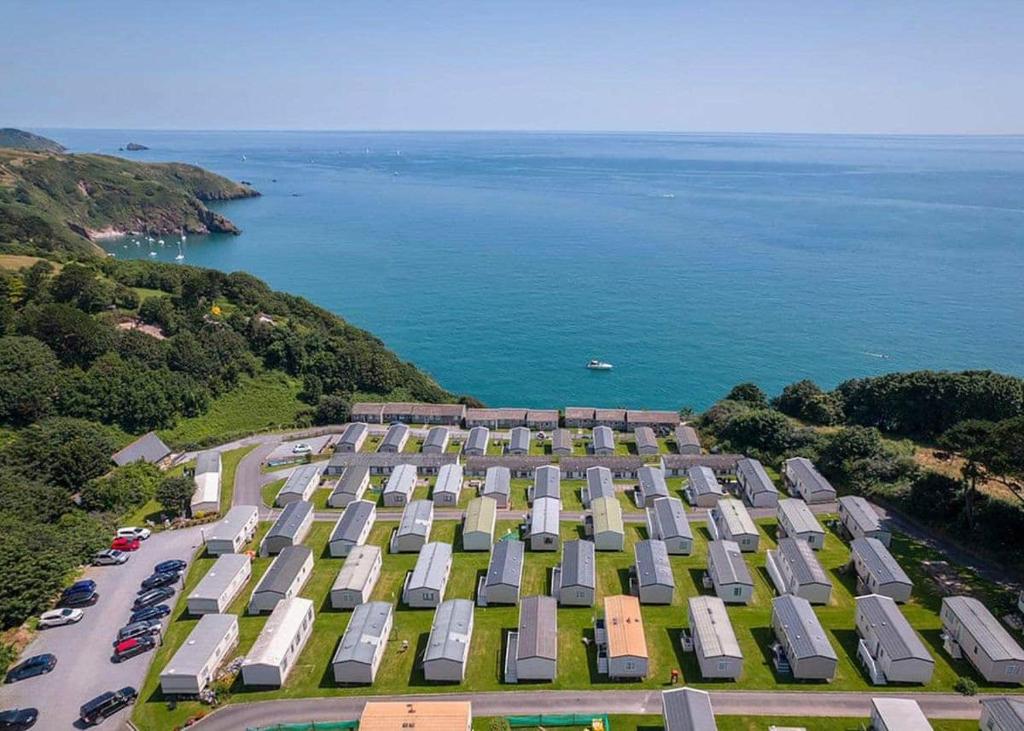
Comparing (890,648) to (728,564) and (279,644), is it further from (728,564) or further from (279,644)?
(279,644)

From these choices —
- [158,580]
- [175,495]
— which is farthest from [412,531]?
[175,495]

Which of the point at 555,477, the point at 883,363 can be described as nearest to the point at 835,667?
the point at 555,477

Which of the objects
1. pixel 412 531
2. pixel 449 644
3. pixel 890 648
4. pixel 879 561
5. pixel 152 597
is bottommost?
pixel 152 597

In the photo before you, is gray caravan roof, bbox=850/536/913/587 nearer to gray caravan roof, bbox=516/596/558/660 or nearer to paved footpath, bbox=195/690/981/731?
paved footpath, bbox=195/690/981/731

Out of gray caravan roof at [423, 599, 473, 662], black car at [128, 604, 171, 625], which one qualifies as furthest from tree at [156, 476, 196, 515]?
gray caravan roof at [423, 599, 473, 662]

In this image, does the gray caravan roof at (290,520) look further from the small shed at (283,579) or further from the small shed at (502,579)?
the small shed at (502,579)

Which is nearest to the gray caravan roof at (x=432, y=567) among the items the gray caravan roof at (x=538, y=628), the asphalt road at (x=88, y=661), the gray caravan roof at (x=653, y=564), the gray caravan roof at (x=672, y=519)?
the gray caravan roof at (x=538, y=628)
